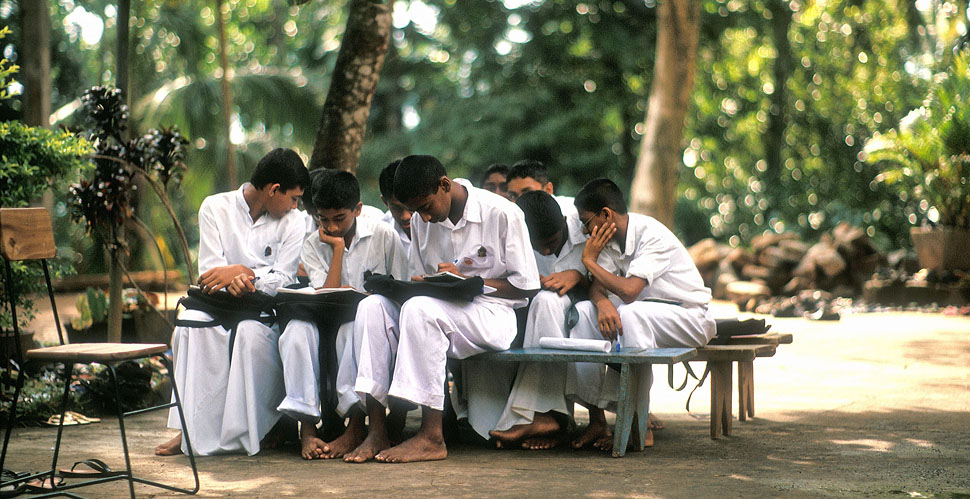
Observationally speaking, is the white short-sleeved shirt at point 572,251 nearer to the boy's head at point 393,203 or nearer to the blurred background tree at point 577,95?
the boy's head at point 393,203

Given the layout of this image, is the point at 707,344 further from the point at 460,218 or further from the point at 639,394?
the point at 460,218

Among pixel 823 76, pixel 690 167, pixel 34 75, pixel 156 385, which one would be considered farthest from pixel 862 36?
pixel 156 385

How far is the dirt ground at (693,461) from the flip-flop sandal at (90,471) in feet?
0.31

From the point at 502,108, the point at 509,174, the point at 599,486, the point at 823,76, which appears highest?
the point at 823,76

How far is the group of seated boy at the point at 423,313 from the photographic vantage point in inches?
204

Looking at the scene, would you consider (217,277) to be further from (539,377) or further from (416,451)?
(539,377)

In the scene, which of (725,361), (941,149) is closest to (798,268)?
(941,149)

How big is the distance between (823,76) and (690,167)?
4.09 meters

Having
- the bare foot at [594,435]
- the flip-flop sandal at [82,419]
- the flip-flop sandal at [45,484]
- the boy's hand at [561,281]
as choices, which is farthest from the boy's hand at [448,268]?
the flip-flop sandal at [82,419]

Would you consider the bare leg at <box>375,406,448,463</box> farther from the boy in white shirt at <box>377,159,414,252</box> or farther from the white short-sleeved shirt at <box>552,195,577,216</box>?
the white short-sleeved shirt at <box>552,195,577,216</box>

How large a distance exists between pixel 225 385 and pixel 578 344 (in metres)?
1.87

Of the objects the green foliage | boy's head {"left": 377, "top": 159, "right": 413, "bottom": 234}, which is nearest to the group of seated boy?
boy's head {"left": 377, "top": 159, "right": 413, "bottom": 234}

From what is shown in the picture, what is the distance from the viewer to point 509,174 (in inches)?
275

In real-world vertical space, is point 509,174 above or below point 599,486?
above
